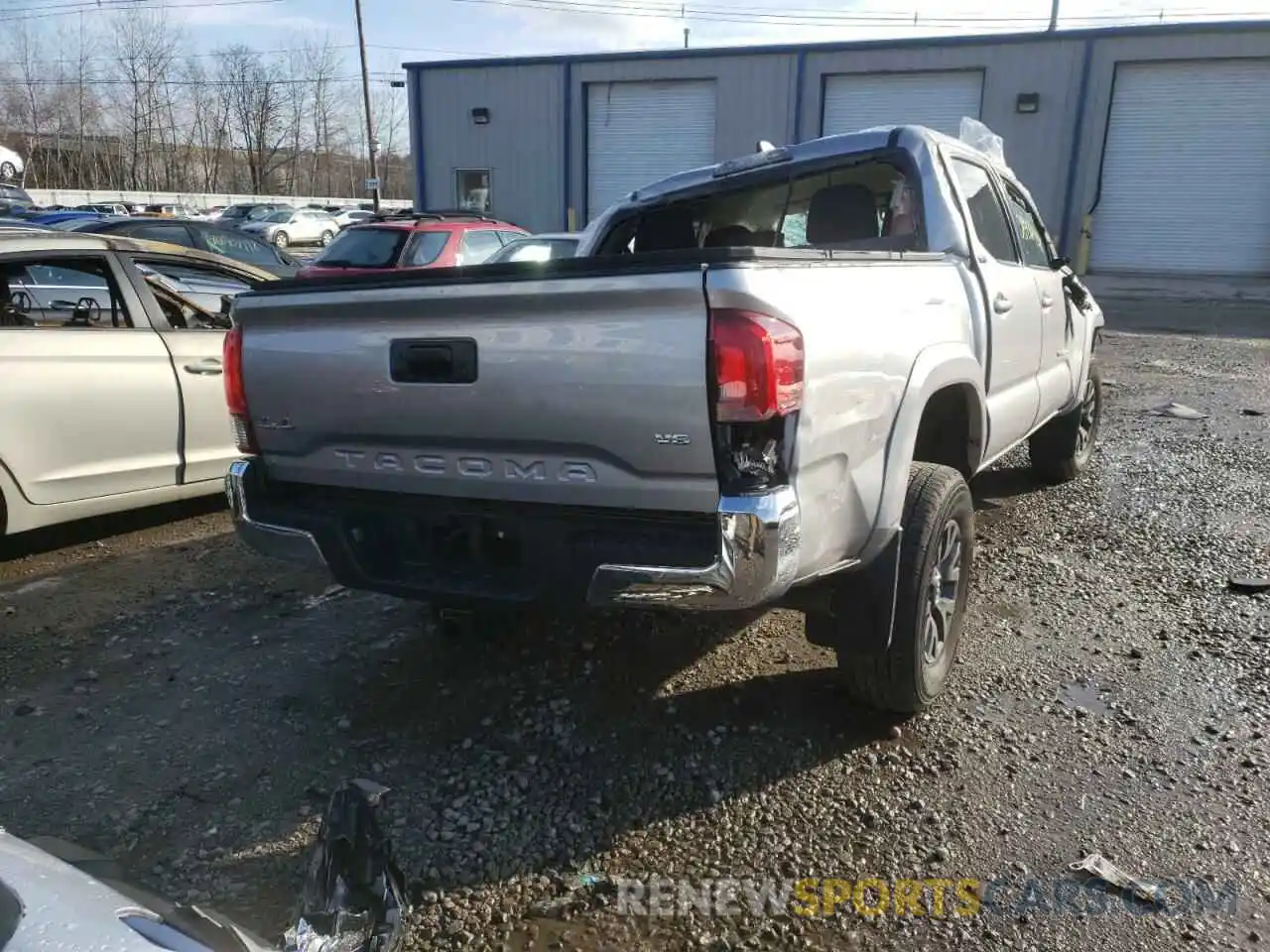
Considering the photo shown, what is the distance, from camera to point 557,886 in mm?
2482

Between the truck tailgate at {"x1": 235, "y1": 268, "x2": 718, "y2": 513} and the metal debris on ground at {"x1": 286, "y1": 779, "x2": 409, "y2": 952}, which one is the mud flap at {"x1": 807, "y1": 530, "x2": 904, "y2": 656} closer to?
the truck tailgate at {"x1": 235, "y1": 268, "x2": 718, "y2": 513}

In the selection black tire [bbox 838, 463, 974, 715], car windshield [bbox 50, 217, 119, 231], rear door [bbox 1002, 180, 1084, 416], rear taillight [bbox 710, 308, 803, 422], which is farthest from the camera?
car windshield [bbox 50, 217, 119, 231]

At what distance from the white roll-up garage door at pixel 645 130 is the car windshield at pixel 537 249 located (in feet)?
49.9

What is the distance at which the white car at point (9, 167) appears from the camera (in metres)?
42.1

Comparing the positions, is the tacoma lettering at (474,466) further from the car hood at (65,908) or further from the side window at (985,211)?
the side window at (985,211)

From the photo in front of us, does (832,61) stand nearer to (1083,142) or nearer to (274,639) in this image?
(1083,142)

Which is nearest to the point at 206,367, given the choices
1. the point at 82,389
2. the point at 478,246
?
the point at 82,389

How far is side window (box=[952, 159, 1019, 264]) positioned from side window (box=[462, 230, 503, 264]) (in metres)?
7.20

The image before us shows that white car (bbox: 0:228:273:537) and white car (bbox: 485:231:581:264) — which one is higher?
white car (bbox: 485:231:581:264)

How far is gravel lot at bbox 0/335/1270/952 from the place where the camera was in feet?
8.15

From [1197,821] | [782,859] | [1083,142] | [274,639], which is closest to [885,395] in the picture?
[782,859]

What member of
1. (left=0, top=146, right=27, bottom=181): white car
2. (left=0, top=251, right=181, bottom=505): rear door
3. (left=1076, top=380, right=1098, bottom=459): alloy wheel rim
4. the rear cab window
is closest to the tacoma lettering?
the rear cab window

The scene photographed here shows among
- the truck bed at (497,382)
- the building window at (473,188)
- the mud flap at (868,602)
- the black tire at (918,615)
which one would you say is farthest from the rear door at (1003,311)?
the building window at (473,188)

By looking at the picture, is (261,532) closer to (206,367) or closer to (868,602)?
(868,602)
